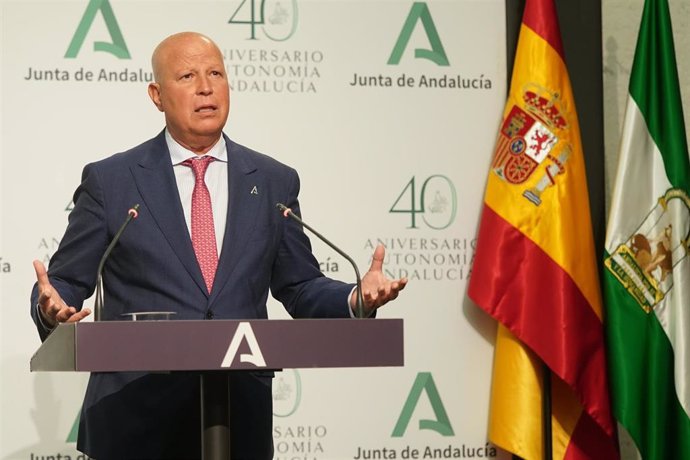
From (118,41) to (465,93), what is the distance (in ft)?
5.26

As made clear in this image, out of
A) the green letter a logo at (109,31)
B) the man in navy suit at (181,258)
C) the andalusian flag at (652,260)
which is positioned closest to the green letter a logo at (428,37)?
the andalusian flag at (652,260)

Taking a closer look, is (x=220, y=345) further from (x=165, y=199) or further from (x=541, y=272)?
(x=541, y=272)

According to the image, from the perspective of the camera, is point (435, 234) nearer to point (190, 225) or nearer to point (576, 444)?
point (576, 444)

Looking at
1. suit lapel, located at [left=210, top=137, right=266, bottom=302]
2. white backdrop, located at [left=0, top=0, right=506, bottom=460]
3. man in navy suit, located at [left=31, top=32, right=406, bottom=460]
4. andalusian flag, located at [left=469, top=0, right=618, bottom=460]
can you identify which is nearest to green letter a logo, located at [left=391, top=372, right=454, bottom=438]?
white backdrop, located at [left=0, top=0, right=506, bottom=460]

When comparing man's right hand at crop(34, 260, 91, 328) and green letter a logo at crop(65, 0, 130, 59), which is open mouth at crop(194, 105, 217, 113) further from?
green letter a logo at crop(65, 0, 130, 59)

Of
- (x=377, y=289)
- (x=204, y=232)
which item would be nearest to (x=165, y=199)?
(x=204, y=232)

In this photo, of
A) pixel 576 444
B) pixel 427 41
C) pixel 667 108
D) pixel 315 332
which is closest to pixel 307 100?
pixel 427 41

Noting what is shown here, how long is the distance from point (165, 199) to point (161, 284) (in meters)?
0.27

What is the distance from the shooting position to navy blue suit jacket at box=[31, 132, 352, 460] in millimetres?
3143

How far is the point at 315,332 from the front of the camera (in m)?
2.51

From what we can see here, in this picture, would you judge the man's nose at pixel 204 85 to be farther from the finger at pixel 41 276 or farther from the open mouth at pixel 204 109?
the finger at pixel 41 276

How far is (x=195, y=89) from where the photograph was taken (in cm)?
340

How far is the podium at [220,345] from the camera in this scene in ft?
7.84

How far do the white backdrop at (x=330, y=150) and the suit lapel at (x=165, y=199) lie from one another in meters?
1.59
